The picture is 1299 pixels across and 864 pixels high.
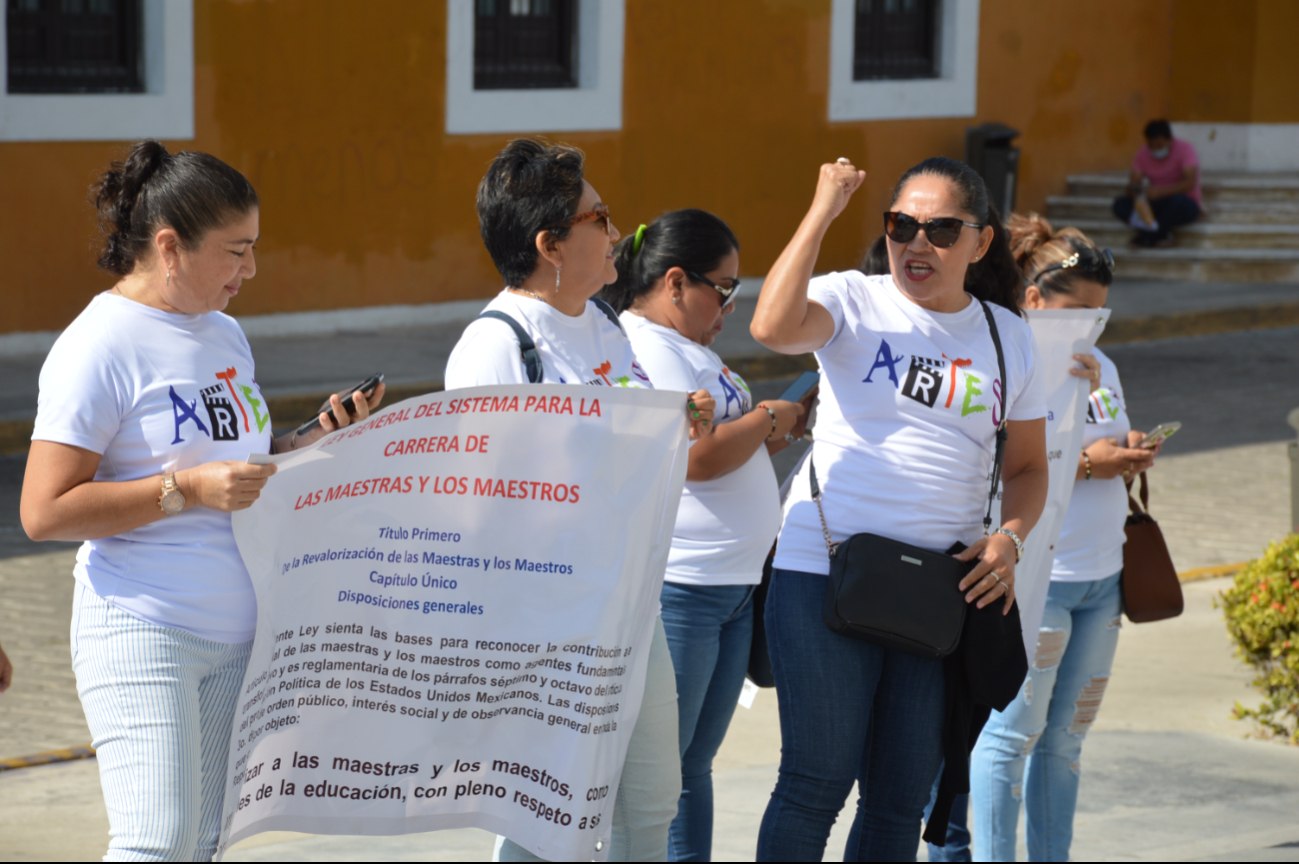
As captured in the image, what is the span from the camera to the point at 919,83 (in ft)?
60.7

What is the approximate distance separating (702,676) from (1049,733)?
3.59ft

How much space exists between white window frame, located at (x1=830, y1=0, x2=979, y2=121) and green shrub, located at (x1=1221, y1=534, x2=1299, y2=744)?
12441mm

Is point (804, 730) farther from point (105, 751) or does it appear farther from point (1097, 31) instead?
point (1097, 31)

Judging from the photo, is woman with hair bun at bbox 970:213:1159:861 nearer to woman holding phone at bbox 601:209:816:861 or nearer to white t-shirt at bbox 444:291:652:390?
woman holding phone at bbox 601:209:816:861

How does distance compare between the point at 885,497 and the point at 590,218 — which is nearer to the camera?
the point at 590,218

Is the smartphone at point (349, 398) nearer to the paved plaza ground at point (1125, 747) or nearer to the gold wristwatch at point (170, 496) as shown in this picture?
the gold wristwatch at point (170, 496)

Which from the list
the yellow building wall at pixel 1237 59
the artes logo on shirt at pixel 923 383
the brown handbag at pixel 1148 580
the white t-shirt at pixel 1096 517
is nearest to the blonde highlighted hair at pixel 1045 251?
the white t-shirt at pixel 1096 517

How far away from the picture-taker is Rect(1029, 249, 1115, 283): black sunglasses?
15.9ft

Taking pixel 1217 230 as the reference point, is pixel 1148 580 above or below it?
below

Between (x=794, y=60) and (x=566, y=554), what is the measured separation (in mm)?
14592

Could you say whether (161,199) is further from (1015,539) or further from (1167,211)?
(1167,211)

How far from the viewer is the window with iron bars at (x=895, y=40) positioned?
18.5m

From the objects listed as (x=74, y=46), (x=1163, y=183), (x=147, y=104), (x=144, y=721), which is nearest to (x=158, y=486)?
(x=144, y=721)

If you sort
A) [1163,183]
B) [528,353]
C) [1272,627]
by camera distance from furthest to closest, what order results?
[1163,183], [1272,627], [528,353]
